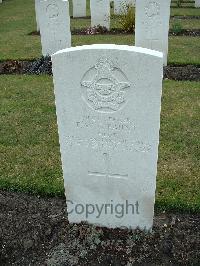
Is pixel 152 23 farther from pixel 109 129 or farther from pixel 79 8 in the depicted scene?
pixel 79 8

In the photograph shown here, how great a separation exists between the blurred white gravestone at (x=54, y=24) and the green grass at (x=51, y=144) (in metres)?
1.73

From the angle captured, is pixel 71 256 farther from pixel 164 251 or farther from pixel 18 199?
pixel 18 199

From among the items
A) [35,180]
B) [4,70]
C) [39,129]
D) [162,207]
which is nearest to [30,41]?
[4,70]

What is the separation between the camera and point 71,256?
11.8 feet

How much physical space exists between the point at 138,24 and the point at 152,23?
0.31 meters

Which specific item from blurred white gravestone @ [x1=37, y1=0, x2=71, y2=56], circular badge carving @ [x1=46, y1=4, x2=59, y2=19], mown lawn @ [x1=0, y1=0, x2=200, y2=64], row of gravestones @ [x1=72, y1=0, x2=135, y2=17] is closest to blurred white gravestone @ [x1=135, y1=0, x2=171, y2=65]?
mown lawn @ [x1=0, y1=0, x2=200, y2=64]

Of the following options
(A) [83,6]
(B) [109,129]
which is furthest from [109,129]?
(A) [83,6]

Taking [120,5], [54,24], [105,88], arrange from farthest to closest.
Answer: [120,5], [54,24], [105,88]

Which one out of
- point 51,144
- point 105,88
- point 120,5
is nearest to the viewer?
point 105,88

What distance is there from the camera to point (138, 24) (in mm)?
8734

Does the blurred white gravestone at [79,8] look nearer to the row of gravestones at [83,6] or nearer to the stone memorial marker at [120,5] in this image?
the row of gravestones at [83,6]

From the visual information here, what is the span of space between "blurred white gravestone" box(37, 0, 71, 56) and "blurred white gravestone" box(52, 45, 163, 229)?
6.20 m

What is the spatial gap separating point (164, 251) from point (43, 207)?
142 centimetres

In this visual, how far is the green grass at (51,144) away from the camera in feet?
15.3
